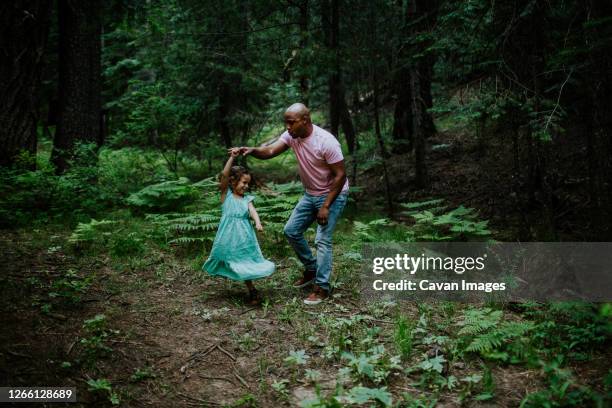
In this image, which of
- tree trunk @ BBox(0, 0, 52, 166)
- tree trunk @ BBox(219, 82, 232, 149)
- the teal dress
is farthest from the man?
tree trunk @ BBox(219, 82, 232, 149)

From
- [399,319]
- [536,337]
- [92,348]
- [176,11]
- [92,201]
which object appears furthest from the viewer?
[176,11]

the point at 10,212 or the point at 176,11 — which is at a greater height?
the point at 176,11

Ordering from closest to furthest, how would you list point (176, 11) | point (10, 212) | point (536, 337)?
1. point (536, 337)
2. point (10, 212)
3. point (176, 11)

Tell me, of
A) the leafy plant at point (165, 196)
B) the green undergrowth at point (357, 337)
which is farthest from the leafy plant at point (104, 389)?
the leafy plant at point (165, 196)

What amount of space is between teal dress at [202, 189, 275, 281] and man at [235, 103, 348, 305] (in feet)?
1.74

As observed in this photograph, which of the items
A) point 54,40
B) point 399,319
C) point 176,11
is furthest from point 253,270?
point 54,40

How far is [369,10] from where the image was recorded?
1077 centimetres

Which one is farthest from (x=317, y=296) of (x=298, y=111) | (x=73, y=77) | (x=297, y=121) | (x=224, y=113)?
(x=224, y=113)

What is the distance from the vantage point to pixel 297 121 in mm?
5133

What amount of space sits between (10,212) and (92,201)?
136 cm

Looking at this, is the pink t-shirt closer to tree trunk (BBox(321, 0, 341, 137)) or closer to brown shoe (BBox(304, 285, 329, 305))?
brown shoe (BBox(304, 285, 329, 305))

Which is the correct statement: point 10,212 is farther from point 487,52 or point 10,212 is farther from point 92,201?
point 487,52

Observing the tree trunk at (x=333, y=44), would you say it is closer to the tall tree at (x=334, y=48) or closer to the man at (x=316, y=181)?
the tall tree at (x=334, y=48)

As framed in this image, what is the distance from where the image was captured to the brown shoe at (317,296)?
546 cm
